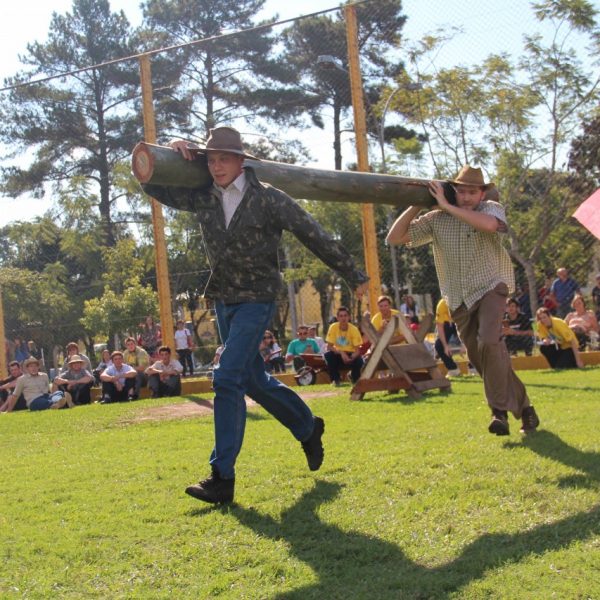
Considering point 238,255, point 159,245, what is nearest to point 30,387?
point 159,245

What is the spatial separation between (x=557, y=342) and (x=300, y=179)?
8.90 metres

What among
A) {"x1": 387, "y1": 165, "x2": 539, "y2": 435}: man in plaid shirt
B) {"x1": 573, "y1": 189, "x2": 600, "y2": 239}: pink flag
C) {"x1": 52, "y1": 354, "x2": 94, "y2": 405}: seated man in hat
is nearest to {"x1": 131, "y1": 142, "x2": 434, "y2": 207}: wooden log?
{"x1": 387, "y1": 165, "x2": 539, "y2": 435}: man in plaid shirt

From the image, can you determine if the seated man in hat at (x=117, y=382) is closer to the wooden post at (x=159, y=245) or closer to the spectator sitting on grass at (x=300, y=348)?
the wooden post at (x=159, y=245)

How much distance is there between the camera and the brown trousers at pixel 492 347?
5.73 meters

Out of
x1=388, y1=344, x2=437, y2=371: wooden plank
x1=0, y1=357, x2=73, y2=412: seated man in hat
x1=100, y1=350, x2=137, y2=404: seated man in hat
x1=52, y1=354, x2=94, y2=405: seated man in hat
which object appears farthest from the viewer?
x1=52, y1=354, x2=94, y2=405: seated man in hat

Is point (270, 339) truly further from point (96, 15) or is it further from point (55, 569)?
point (96, 15)

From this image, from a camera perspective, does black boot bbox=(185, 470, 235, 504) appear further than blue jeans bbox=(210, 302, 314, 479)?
No

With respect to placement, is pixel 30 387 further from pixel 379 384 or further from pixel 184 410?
pixel 379 384

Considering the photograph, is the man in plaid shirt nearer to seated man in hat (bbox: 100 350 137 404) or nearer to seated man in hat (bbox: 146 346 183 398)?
seated man in hat (bbox: 146 346 183 398)

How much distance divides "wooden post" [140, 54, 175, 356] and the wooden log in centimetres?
881

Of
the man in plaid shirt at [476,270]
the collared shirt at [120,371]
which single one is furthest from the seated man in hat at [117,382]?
the man in plaid shirt at [476,270]

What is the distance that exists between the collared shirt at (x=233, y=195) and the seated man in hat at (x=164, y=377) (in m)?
9.52

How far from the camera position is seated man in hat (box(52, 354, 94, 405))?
603 inches

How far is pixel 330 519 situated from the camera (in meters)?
4.16
